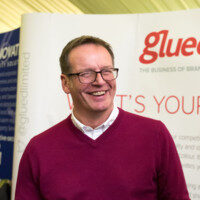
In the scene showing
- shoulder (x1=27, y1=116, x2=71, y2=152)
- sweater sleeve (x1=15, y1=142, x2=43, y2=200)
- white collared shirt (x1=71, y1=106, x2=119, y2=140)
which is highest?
white collared shirt (x1=71, y1=106, x2=119, y2=140)

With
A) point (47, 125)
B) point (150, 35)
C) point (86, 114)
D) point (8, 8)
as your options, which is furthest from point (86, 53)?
point (8, 8)

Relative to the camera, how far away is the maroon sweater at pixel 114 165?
1108mm

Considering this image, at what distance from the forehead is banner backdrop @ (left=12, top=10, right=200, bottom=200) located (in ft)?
1.87

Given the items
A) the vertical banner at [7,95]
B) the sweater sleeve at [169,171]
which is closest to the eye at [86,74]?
the sweater sleeve at [169,171]

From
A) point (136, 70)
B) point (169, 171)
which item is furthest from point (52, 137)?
point (136, 70)

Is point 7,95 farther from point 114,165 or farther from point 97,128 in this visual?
point 114,165

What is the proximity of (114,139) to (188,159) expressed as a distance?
0.67 metres

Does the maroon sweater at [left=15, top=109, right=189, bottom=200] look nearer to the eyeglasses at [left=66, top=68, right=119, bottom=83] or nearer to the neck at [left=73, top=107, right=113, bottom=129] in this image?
the neck at [left=73, top=107, right=113, bottom=129]

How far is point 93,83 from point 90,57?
11 centimetres

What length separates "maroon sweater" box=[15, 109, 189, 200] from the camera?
111 cm

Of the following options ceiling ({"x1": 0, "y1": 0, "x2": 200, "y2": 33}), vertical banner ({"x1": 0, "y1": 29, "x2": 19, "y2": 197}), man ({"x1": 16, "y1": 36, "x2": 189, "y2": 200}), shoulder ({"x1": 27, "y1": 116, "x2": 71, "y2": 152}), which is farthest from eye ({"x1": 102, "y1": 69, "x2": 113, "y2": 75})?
ceiling ({"x1": 0, "y1": 0, "x2": 200, "y2": 33})

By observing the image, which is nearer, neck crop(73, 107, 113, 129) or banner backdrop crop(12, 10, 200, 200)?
neck crop(73, 107, 113, 129)

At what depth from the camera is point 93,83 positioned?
1.17 m

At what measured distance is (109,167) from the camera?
112cm
